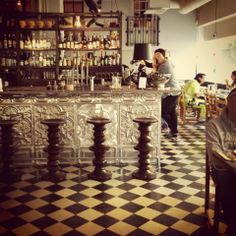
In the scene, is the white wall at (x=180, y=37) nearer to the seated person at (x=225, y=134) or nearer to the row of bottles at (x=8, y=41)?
the row of bottles at (x=8, y=41)

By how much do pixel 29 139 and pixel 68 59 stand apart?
297 cm

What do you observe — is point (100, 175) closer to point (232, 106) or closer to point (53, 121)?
point (53, 121)

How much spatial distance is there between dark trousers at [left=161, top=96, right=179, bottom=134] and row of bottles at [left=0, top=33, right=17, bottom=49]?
3464 millimetres

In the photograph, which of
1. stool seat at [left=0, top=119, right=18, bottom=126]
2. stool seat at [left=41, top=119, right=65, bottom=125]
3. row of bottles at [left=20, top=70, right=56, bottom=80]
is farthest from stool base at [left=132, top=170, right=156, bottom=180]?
row of bottles at [left=20, top=70, right=56, bottom=80]

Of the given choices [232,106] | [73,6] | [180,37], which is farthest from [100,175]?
[180,37]

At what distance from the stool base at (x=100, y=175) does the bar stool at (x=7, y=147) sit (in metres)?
1.09

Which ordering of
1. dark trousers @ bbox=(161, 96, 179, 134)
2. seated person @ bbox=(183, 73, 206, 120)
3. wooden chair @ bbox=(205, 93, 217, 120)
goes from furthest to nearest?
seated person @ bbox=(183, 73, 206, 120)
dark trousers @ bbox=(161, 96, 179, 134)
wooden chair @ bbox=(205, 93, 217, 120)

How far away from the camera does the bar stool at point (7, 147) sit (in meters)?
5.49

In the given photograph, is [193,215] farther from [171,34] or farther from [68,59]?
[171,34]

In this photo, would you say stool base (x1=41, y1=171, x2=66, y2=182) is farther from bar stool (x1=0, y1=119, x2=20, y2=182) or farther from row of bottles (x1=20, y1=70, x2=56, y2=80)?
row of bottles (x1=20, y1=70, x2=56, y2=80)

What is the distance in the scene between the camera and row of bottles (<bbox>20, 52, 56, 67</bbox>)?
324 inches

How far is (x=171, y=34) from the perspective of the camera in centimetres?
1270

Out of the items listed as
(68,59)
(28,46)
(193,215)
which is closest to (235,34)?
(68,59)

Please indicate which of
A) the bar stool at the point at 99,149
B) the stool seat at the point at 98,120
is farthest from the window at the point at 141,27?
the bar stool at the point at 99,149
